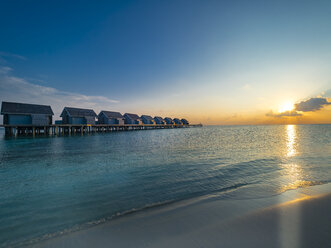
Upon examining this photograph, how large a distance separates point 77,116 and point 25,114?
9868 millimetres

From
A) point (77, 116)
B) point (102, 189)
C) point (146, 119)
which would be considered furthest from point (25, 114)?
point (146, 119)

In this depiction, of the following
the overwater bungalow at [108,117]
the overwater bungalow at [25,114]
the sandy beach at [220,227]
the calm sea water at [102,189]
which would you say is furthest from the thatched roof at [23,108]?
the sandy beach at [220,227]

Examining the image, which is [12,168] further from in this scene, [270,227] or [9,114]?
[9,114]

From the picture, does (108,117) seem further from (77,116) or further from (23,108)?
(23,108)

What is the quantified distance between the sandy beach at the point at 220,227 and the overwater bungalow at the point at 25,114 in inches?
1502

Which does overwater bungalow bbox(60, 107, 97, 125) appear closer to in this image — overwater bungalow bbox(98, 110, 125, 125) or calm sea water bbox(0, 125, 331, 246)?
overwater bungalow bbox(98, 110, 125, 125)

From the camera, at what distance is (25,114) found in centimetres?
2991

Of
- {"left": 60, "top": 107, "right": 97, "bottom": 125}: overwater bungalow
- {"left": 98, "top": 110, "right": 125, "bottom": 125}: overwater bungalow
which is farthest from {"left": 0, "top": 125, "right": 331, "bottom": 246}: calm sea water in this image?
{"left": 98, "top": 110, "right": 125, "bottom": 125}: overwater bungalow

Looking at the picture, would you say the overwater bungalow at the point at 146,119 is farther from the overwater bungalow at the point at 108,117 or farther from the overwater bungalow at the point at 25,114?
the overwater bungalow at the point at 25,114

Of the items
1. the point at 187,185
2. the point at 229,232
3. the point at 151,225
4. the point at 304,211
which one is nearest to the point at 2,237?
the point at 151,225

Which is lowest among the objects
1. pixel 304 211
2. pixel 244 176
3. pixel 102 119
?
pixel 244 176

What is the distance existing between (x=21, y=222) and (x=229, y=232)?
14.2ft

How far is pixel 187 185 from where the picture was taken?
17.0 feet

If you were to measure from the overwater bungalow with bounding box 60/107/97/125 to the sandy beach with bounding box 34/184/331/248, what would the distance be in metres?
40.9
